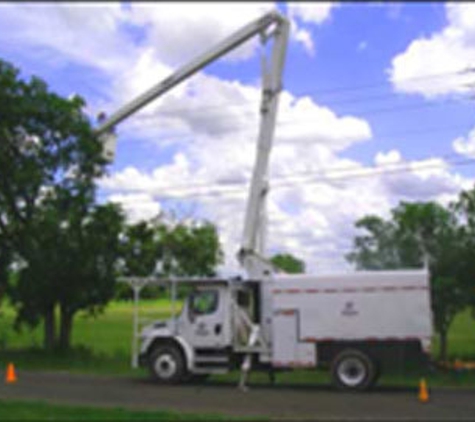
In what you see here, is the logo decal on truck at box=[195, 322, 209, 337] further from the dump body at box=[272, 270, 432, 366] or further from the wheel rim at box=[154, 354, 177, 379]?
the dump body at box=[272, 270, 432, 366]

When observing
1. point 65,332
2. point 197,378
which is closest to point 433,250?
point 197,378

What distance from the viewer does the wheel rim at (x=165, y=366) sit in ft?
62.6

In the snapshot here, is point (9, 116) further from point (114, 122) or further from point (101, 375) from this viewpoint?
point (101, 375)

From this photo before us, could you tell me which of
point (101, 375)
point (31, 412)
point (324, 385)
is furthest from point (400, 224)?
point (31, 412)

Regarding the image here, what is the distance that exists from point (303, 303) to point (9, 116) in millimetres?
13427

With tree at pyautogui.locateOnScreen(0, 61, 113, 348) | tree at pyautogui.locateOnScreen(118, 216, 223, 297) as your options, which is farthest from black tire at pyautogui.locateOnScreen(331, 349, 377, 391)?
tree at pyautogui.locateOnScreen(118, 216, 223, 297)

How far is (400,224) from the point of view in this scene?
23.5 meters

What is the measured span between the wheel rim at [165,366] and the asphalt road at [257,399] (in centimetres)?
40

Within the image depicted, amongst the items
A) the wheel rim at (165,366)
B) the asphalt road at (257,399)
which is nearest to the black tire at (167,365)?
the wheel rim at (165,366)

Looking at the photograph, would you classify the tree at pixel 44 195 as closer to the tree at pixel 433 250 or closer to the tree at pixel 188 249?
the tree at pixel 433 250

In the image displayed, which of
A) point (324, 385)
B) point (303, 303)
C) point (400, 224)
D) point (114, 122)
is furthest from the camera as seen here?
point (114, 122)

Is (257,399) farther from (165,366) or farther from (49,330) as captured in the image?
(49,330)

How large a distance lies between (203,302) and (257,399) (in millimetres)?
4240

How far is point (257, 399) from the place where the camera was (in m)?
15.8
